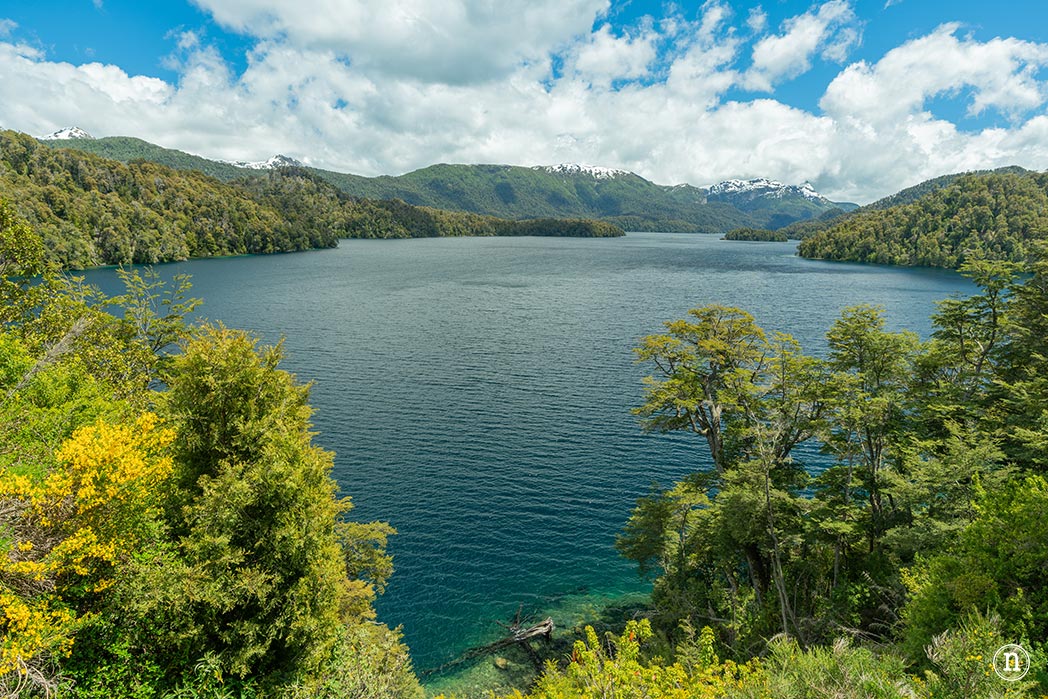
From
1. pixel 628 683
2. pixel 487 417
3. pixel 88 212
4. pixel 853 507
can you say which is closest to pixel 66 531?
pixel 628 683

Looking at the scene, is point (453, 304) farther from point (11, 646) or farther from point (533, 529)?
A: point (11, 646)

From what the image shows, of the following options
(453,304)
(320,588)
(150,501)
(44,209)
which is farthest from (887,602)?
(44,209)

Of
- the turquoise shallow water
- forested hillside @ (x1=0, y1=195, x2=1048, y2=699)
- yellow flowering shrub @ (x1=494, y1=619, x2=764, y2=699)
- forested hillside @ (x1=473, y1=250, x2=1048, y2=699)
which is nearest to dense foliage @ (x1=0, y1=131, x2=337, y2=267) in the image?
the turquoise shallow water

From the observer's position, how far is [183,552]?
16453mm

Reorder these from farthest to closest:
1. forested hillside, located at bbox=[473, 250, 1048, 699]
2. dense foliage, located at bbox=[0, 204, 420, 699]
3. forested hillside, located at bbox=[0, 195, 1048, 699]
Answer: forested hillside, located at bbox=[473, 250, 1048, 699] → dense foliage, located at bbox=[0, 204, 420, 699] → forested hillside, located at bbox=[0, 195, 1048, 699]

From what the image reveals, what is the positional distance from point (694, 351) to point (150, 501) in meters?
28.5

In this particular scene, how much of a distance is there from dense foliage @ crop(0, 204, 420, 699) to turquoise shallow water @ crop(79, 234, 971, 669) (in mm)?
12684

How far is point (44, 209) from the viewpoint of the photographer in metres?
144

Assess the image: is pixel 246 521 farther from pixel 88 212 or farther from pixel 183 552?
pixel 88 212

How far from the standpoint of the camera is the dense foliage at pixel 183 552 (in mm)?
13531

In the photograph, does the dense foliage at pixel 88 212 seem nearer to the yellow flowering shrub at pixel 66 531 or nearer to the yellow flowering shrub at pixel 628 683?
the yellow flowering shrub at pixel 66 531

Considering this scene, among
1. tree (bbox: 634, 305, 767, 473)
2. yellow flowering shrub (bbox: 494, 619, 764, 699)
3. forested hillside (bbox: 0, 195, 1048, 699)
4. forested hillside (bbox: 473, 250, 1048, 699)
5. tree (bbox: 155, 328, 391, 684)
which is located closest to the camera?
yellow flowering shrub (bbox: 494, 619, 764, 699)

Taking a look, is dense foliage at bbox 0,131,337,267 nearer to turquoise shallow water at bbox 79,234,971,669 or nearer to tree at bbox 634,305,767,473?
turquoise shallow water at bbox 79,234,971,669

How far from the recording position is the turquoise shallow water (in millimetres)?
32719
